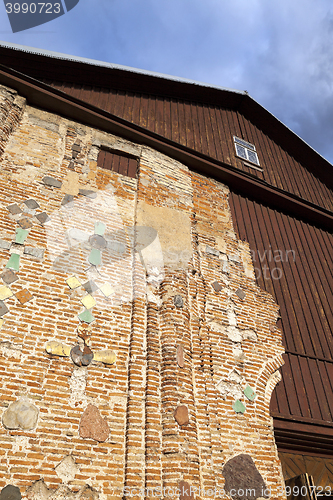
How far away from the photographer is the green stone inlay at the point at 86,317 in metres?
4.98

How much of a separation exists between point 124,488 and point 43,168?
496 centimetres

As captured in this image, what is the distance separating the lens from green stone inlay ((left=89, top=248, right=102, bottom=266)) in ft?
18.4

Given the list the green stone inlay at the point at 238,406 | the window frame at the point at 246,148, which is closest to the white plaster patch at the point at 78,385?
the green stone inlay at the point at 238,406

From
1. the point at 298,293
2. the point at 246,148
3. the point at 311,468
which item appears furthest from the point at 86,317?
the point at 246,148

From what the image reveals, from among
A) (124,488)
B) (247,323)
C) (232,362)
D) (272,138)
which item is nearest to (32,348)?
(124,488)

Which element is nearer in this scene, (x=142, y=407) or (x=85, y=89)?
(x=142, y=407)

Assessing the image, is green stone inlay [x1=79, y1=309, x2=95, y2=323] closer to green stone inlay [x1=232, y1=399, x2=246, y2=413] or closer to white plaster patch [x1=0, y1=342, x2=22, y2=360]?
white plaster patch [x1=0, y1=342, x2=22, y2=360]

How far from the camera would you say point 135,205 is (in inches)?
263

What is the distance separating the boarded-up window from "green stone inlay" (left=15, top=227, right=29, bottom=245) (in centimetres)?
227

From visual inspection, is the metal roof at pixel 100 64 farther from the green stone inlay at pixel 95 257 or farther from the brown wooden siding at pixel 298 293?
the green stone inlay at pixel 95 257

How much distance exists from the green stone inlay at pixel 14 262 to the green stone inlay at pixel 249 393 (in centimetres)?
383

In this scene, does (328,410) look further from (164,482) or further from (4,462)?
(4,462)

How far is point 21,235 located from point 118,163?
2.78 meters

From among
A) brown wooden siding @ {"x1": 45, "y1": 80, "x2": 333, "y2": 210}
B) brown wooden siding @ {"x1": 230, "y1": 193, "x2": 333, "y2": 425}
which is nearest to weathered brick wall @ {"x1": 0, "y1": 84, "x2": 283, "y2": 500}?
brown wooden siding @ {"x1": 230, "y1": 193, "x2": 333, "y2": 425}
